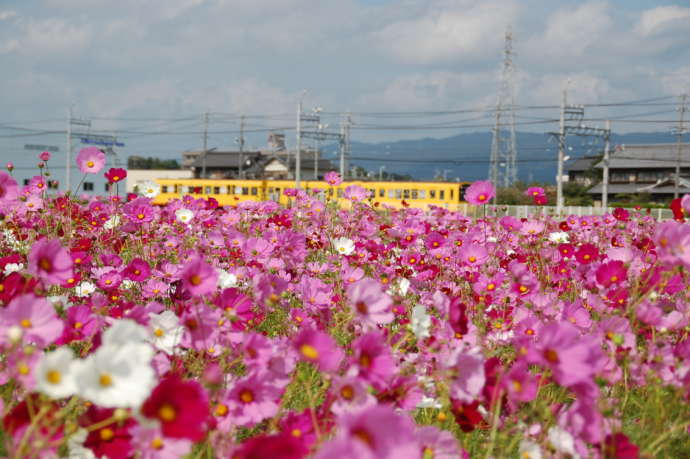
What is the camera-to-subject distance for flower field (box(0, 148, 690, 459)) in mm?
864

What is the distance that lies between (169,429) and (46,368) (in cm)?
17

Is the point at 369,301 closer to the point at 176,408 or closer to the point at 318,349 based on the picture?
the point at 318,349

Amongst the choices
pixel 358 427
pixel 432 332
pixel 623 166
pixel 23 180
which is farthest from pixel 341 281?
pixel 623 166

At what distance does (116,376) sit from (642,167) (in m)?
48.5

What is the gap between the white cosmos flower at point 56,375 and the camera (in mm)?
827

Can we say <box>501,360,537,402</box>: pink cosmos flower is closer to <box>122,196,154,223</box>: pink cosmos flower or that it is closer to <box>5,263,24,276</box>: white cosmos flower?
<box>5,263,24,276</box>: white cosmos flower

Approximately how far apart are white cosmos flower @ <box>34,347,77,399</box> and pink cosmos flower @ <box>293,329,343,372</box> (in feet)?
1.15

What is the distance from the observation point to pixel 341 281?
221 cm

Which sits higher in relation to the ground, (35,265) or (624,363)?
(35,265)

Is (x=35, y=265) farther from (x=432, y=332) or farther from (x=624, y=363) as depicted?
(x=624, y=363)

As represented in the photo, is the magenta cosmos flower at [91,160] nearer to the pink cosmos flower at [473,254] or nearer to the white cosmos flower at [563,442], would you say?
the pink cosmos flower at [473,254]

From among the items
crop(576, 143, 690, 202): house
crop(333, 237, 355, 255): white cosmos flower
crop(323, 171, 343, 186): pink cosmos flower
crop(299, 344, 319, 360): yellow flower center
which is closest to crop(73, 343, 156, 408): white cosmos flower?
crop(299, 344, 319, 360): yellow flower center

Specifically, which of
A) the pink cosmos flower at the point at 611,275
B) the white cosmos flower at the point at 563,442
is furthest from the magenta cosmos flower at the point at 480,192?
the white cosmos flower at the point at 563,442

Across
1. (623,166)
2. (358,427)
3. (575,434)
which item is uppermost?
(623,166)
